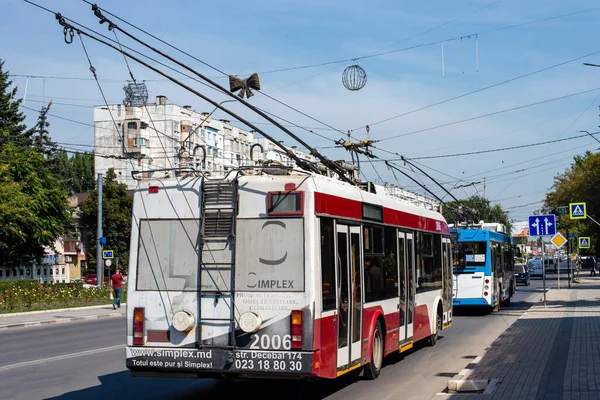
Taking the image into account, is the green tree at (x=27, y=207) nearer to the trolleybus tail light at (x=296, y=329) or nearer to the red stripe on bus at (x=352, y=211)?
the red stripe on bus at (x=352, y=211)

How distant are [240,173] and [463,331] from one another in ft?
41.8

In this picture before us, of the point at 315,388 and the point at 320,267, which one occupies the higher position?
the point at 320,267

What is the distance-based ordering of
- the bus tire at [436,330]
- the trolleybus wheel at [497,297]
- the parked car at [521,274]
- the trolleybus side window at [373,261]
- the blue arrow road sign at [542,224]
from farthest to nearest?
1. the parked car at [521,274]
2. the blue arrow road sign at [542,224]
3. the trolleybus wheel at [497,297]
4. the bus tire at [436,330]
5. the trolleybus side window at [373,261]

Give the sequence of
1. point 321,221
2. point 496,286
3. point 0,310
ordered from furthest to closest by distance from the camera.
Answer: point 0,310 < point 496,286 < point 321,221

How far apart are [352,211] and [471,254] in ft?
53.1

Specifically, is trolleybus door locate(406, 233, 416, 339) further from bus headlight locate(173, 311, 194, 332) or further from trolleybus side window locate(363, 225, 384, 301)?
bus headlight locate(173, 311, 194, 332)

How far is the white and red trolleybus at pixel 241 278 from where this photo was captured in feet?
30.3

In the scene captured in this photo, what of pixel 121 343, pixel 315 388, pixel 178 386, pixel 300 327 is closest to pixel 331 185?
pixel 300 327

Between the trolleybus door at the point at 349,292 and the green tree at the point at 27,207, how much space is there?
34.0 metres

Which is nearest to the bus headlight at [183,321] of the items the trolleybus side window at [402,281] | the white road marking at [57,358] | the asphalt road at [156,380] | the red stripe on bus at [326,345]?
the red stripe on bus at [326,345]

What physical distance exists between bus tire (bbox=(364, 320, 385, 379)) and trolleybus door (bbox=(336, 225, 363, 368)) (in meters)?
0.85

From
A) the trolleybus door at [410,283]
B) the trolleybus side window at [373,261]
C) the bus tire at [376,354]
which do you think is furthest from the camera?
the trolleybus door at [410,283]

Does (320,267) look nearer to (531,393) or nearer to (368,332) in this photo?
(368,332)

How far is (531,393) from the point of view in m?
10.0
